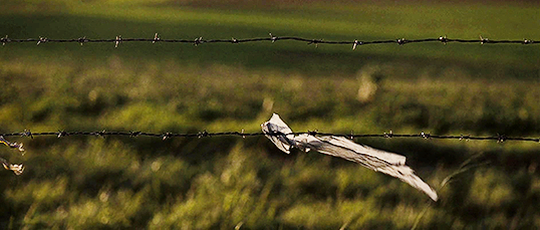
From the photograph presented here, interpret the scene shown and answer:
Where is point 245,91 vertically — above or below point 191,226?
above

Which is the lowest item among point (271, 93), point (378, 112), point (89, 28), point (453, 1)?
point (378, 112)

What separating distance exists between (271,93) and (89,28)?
12.2m

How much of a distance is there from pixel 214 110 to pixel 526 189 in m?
2.90

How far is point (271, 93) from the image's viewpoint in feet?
27.6

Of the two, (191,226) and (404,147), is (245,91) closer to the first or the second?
(404,147)

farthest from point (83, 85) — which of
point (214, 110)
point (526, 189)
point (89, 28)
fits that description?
point (89, 28)

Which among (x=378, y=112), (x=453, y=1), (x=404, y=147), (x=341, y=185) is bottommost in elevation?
(x=341, y=185)

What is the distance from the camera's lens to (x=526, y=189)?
19.3 feet

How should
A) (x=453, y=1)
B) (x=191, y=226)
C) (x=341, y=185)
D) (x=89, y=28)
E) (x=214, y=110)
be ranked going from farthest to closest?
1. (x=453, y=1)
2. (x=89, y=28)
3. (x=214, y=110)
4. (x=341, y=185)
5. (x=191, y=226)

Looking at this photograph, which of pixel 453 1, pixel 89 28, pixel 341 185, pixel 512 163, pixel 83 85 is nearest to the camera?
pixel 341 185

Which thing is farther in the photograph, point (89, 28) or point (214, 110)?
point (89, 28)

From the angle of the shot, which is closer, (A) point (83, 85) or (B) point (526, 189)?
(B) point (526, 189)

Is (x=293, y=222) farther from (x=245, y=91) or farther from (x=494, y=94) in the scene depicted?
(x=494, y=94)

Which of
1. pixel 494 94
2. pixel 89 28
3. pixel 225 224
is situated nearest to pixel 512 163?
pixel 494 94
